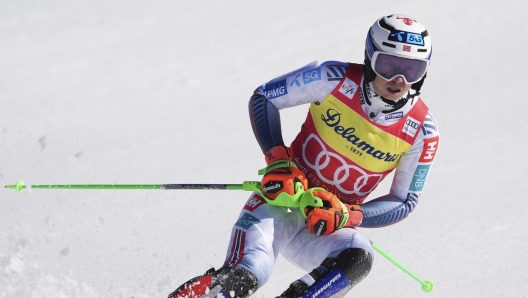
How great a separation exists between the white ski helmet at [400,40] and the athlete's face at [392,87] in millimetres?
65

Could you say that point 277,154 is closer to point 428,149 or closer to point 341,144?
point 341,144

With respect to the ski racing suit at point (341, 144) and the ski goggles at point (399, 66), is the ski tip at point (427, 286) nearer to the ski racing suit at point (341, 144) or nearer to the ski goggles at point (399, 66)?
the ski racing suit at point (341, 144)

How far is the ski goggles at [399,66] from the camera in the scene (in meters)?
4.42

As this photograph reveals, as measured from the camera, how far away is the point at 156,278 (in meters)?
5.80

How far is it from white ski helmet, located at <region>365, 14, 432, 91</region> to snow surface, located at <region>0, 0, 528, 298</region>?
83.8 inches

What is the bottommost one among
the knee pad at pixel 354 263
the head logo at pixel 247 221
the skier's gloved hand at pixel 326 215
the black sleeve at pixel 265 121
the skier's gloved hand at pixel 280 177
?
the knee pad at pixel 354 263

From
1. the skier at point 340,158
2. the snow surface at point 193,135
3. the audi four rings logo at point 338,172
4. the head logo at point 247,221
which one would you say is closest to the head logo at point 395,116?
the skier at point 340,158

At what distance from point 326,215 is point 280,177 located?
1.10 ft

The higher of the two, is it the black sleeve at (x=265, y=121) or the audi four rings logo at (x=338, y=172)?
the black sleeve at (x=265, y=121)

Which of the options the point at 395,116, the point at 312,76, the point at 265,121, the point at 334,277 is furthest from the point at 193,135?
the point at 334,277

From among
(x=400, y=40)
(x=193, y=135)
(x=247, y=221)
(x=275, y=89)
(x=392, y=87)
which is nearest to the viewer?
(x=400, y=40)

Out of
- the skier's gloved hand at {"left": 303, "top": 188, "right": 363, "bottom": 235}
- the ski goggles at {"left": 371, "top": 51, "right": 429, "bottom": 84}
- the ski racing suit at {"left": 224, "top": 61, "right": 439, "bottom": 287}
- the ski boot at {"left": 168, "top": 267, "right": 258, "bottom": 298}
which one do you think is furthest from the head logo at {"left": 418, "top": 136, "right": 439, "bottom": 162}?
the ski boot at {"left": 168, "top": 267, "right": 258, "bottom": 298}

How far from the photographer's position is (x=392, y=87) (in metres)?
4.56

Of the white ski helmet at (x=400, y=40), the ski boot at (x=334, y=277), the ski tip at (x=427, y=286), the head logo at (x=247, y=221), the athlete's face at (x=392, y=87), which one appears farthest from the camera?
the ski tip at (x=427, y=286)
